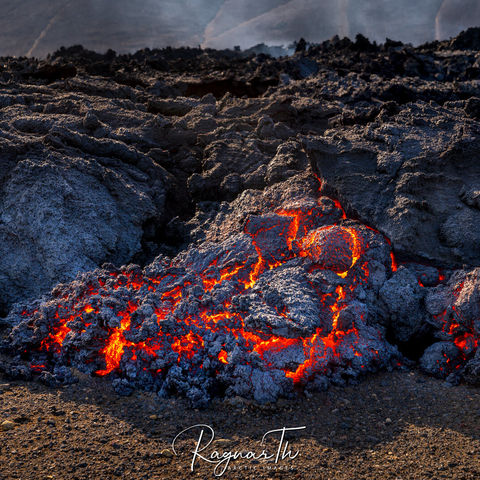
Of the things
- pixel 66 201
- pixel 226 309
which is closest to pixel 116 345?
pixel 226 309

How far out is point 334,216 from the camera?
5723mm

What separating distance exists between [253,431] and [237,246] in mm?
2406

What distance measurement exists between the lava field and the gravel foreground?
198 mm

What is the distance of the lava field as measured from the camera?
4434mm

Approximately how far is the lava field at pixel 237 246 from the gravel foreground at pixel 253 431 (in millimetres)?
198

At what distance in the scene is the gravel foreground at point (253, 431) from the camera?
326 centimetres

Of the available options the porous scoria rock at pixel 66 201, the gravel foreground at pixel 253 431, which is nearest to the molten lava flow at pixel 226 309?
the gravel foreground at pixel 253 431

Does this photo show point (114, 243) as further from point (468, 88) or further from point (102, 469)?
point (468, 88)

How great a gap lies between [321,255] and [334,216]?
2.67ft

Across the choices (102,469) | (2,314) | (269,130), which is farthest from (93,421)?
(269,130)

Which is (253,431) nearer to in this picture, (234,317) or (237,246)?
(234,317)
